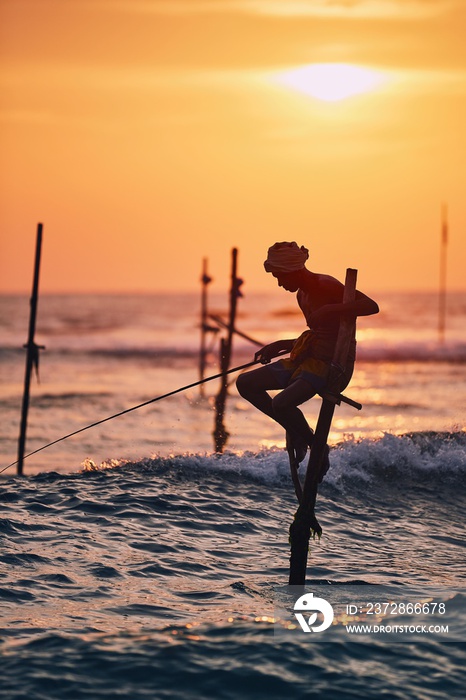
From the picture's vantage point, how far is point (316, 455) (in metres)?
8.78

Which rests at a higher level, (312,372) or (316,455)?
(312,372)

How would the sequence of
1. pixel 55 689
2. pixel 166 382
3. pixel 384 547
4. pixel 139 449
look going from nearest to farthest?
pixel 55 689 → pixel 384 547 → pixel 139 449 → pixel 166 382

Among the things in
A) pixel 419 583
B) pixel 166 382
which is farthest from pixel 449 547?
Result: pixel 166 382

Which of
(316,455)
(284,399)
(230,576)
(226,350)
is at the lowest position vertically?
(230,576)

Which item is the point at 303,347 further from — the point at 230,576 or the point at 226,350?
the point at 226,350

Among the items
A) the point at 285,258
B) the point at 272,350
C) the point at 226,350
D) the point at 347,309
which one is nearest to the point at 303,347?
the point at 272,350

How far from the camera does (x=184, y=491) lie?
13.2 m

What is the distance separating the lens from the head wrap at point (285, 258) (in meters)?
8.46

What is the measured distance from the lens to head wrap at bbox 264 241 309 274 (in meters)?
8.46

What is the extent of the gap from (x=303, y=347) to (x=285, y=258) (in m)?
0.80

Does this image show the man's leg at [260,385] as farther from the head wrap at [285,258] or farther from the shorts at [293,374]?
the head wrap at [285,258]

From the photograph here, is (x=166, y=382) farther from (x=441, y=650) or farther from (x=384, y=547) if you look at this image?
(x=441, y=650)

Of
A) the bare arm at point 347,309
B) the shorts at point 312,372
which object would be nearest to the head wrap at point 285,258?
the bare arm at point 347,309

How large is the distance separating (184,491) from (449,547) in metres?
3.70
